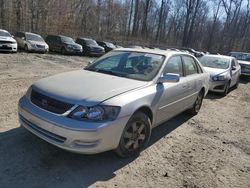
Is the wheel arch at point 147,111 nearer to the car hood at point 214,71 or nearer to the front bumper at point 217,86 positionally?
the front bumper at point 217,86

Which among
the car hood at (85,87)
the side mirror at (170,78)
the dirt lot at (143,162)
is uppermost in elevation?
the side mirror at (170,78)

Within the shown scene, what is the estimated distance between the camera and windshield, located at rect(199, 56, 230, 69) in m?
10.3

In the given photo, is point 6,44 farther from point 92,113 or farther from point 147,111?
point 92,113

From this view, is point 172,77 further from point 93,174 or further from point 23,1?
point 23,1

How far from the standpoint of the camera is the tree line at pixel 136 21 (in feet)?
106

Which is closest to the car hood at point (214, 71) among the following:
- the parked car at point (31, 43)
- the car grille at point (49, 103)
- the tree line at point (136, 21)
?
the car grille at point (49, 103)

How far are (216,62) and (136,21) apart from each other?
47372 millimetres

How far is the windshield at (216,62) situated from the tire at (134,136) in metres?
7.40

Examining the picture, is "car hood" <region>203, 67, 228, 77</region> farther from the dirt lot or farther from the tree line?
the tree line

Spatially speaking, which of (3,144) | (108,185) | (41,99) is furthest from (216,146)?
(3,144)

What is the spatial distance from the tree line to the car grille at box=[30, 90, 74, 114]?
1159 inches

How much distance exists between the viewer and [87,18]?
42562mm

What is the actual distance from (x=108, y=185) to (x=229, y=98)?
7535mm

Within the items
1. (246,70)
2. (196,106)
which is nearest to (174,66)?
(196,106)
